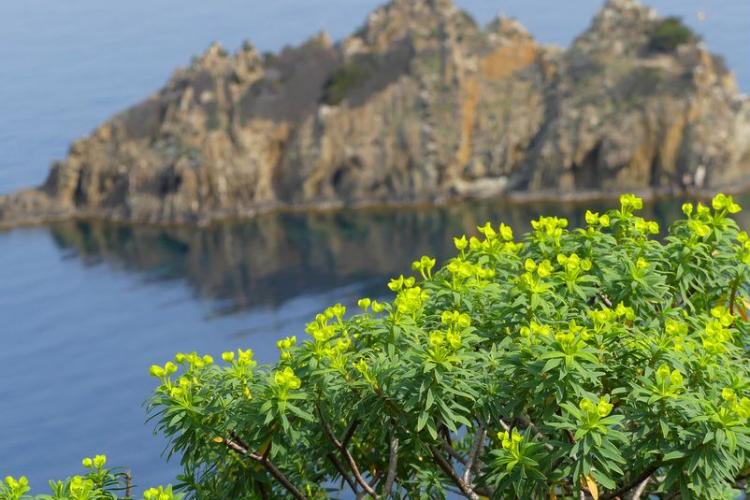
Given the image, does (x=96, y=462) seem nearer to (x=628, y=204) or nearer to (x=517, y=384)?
(x=517, y=384)

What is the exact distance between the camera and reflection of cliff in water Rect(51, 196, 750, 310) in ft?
326

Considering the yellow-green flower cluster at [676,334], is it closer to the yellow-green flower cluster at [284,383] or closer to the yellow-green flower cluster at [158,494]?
the yellow-green flower cluster at [284,383]

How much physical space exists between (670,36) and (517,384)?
105 metres

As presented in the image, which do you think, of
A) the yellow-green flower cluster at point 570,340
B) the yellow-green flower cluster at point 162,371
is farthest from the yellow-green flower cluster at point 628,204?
the yellow-green flower cluster at point 162,371

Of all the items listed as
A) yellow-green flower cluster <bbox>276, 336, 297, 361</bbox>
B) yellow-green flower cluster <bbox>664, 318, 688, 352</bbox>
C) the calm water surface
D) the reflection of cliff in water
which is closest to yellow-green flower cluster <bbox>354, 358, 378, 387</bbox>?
yellow-green flower cluster <bbox>276, 336, 297, 361</bbox>

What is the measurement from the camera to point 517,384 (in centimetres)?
1535

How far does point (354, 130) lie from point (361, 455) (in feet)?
319

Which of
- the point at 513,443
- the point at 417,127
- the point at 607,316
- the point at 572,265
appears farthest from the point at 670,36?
the point at 513,443

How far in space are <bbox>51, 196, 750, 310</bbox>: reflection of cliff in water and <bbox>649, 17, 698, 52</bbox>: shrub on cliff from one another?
21.0m

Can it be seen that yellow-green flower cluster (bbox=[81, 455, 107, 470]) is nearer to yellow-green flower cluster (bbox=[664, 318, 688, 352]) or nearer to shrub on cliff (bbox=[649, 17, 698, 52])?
yellow-green flower cluster (bbox=[664, 318, 688, 352])

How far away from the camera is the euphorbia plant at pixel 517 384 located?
14.6m

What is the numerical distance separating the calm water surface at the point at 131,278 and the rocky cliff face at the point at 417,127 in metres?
3.88

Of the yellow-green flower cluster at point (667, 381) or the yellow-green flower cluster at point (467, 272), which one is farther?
the yellow-green flower cluster at point (467, 272)

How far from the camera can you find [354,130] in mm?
114688
